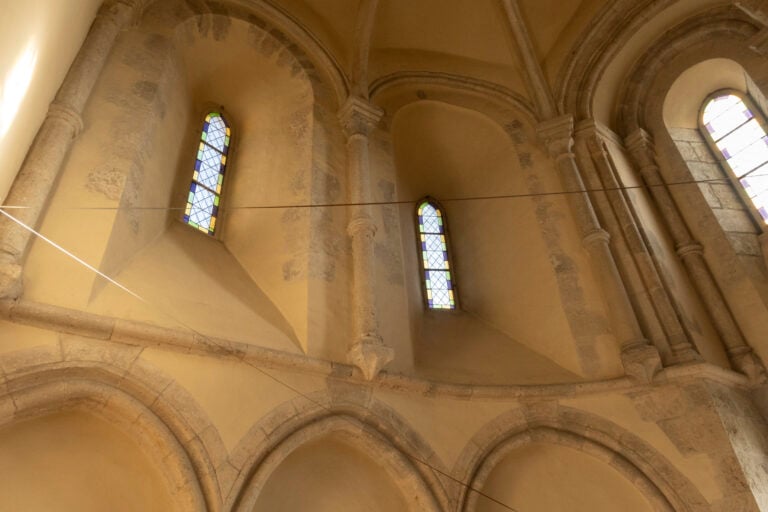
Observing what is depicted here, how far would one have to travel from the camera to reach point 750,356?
22.0 feet

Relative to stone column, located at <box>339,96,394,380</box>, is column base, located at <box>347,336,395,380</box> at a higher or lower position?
lower

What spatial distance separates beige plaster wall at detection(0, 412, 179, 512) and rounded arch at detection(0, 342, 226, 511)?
125mm

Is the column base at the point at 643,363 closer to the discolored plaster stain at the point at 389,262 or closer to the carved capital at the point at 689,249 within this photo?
the carved capital at the point at 689,249

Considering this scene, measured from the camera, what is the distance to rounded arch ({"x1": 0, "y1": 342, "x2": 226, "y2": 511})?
163 inches

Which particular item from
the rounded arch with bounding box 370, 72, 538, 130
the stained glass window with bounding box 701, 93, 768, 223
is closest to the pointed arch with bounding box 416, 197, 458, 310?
the rounded arch with bounding box 370, 72, 538, 130

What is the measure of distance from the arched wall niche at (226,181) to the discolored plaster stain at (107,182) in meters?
0.01

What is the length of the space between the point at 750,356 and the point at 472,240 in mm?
3698

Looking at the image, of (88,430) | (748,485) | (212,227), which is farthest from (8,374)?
(748,485)

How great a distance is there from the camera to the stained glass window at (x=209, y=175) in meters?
7.05

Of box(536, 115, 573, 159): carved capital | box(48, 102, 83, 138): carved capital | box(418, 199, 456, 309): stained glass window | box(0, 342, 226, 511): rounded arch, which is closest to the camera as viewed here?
box(0, 342, 226, 511): rounded arch

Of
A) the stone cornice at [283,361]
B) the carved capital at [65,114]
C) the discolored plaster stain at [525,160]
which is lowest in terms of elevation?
the stone cornice at [283,361]

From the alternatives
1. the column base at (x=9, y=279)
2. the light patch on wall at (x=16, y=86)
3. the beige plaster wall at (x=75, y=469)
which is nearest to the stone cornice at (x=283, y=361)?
the column base at (x=9, y=279)

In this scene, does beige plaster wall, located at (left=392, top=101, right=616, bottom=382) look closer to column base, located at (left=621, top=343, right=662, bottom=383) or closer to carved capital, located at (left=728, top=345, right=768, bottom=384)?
column base, located at (left=621, top=343, right=662, bottom=383)

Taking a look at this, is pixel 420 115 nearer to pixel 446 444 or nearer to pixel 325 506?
pixel 446 444
